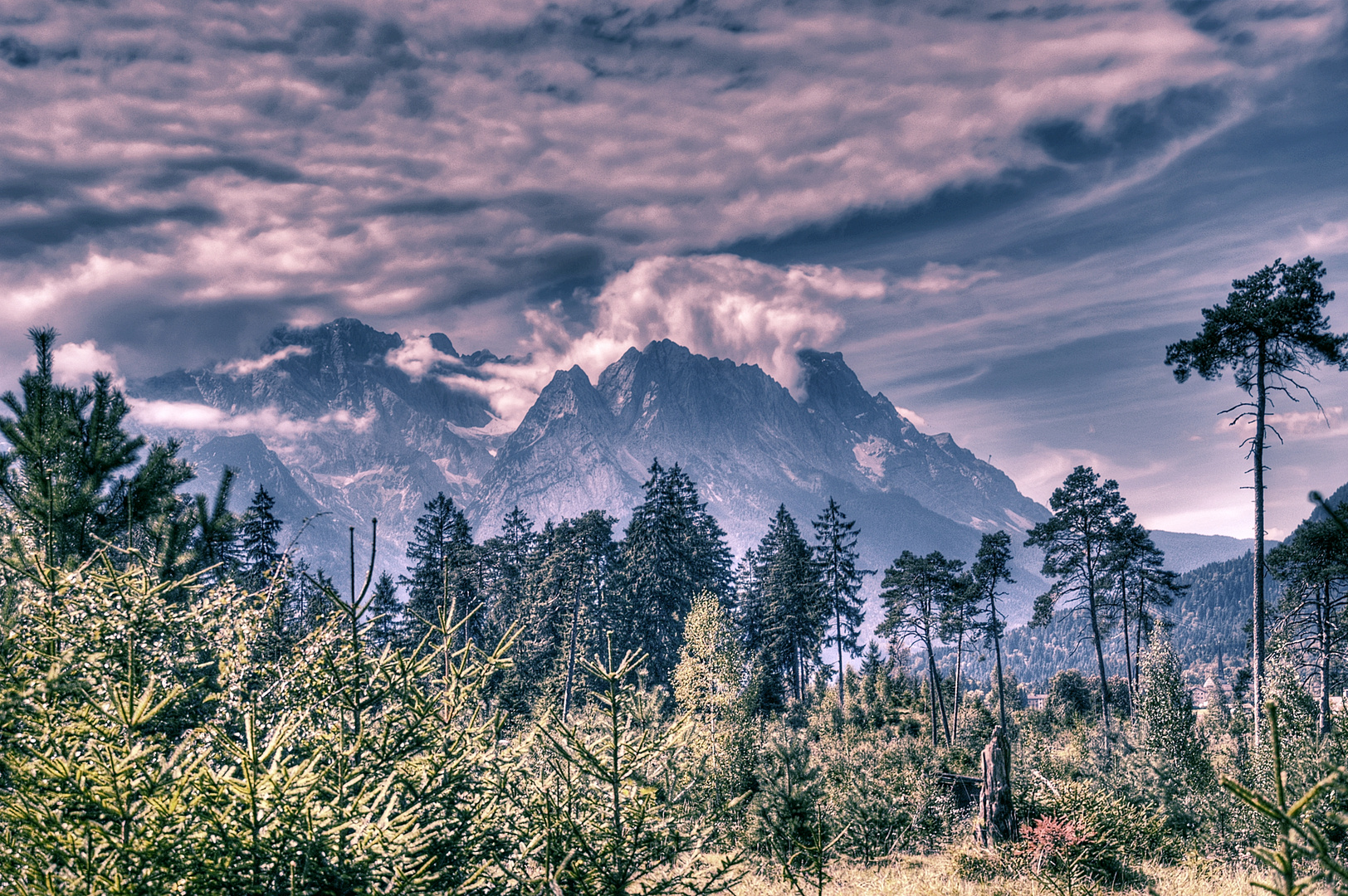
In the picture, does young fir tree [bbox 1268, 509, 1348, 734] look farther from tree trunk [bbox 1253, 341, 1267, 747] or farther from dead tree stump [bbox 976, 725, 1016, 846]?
dead tree stump [bbox 976, 725, 1016, 846]

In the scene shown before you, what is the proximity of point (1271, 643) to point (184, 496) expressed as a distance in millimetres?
25886

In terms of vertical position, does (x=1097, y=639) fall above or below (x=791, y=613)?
below

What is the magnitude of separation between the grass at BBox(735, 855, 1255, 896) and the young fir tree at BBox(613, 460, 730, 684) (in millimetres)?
30732

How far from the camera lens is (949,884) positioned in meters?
10.4

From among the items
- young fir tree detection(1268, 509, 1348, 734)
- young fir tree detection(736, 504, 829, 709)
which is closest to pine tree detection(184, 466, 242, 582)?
young fir tree detection(1268, 509, 1348, 734)

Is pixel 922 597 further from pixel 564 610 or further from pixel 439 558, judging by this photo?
pixel 439 558

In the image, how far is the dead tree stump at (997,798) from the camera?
41.3ft

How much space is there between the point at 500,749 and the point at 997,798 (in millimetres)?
12439

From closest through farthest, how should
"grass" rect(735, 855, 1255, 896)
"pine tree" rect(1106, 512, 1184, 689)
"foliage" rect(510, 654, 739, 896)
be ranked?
"foliage" rect(510, 654, 739, 896) → "grass" rect(735, 855, 1255, 896) → "pine tree" rect(1106, 512, 1184, 689)

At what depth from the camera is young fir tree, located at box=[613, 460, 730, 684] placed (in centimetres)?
4297

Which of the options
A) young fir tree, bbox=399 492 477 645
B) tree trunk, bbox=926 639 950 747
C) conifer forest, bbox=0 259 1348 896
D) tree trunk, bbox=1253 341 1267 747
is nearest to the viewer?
conifer forest, bbox=0 259 1348 896

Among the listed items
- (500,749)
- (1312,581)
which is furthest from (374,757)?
(1312,581)

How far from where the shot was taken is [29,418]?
7172mm

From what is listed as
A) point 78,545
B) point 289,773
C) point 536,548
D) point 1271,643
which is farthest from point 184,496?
point 536,548
